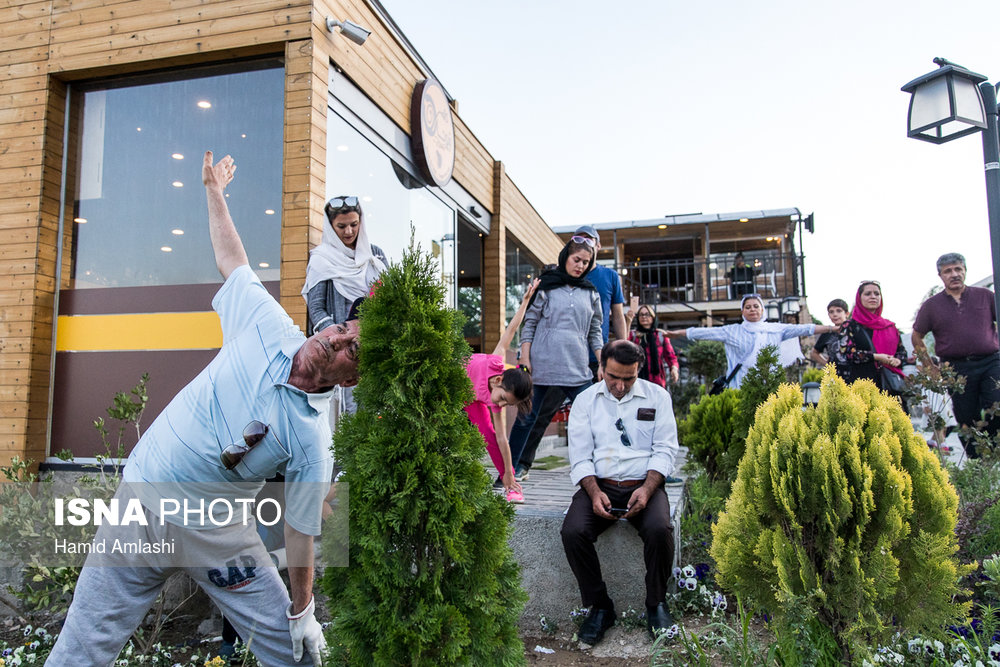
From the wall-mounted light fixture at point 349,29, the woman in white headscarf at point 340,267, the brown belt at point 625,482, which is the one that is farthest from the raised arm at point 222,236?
the wall-mounted light fixture at point 349,29

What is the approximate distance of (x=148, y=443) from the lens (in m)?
2.10

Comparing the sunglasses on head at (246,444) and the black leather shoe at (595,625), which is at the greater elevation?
the sunglasses on head at (246,444)

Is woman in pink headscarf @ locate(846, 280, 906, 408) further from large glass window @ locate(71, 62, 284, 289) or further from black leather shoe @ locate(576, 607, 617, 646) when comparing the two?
large glass window @ locate(71, 62, 284, 289)

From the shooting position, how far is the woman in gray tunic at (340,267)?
412 centimetres

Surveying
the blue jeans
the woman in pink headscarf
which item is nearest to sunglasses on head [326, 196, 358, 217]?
the blue jeans

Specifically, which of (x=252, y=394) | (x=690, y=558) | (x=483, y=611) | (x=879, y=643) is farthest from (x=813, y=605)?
(x=252, y=394)

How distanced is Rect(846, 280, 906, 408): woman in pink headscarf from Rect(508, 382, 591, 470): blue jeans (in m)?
2.68

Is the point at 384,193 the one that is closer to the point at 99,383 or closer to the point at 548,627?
the point at 99,383

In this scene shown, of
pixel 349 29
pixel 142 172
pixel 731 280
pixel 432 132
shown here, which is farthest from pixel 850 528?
pixel 731 280

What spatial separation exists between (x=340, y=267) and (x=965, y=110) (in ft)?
16.6

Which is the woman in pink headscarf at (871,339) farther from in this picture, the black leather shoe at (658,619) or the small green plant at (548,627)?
the small green plant at (548,627)

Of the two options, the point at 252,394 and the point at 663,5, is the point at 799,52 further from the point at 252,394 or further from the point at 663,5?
the point at 252,394

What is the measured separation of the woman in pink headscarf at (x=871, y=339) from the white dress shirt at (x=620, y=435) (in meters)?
2.99

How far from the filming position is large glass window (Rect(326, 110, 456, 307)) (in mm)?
5215
